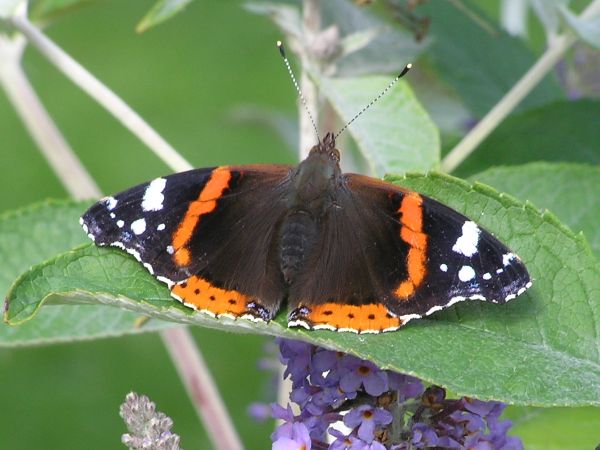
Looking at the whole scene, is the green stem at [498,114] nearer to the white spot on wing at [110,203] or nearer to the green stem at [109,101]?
the green stem at [109,101]

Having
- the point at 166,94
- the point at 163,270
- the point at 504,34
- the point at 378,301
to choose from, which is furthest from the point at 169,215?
the point at 166,94

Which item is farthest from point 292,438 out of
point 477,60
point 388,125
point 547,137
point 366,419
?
point 477,60

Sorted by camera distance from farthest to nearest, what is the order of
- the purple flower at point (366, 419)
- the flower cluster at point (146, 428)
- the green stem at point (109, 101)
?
the green stem at point (109, 101) → the purple flower at point (366, 419) → the flower cluster at point (146, 428)

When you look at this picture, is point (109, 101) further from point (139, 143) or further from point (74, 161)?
point (139, 143)

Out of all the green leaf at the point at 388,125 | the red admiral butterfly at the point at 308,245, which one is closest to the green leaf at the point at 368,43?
the green leaf at the point at 388,125

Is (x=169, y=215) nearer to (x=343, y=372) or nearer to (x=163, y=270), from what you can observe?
(x=163, y=270)

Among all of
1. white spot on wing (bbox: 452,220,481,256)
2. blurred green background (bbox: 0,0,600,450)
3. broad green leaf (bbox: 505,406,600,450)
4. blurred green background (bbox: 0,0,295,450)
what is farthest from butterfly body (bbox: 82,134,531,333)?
blurred green background (bbox: 0,0,295,450)

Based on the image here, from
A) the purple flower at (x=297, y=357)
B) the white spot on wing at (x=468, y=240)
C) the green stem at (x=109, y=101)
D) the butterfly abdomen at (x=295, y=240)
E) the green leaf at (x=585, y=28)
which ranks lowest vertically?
the green stem at (x=109, y=101)
